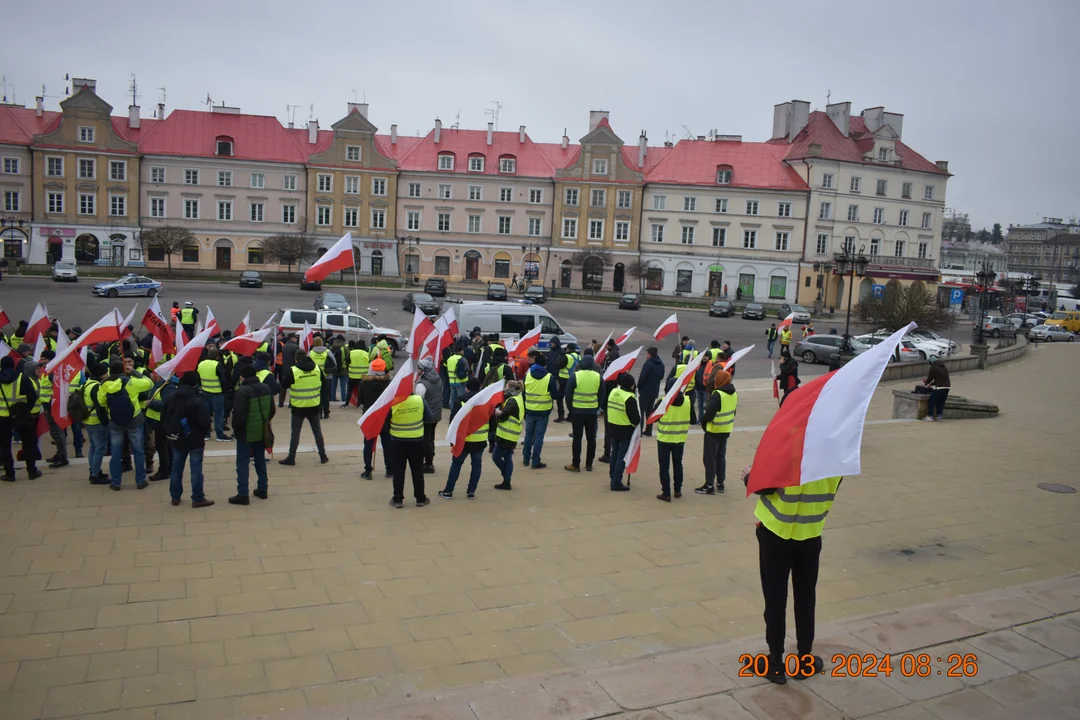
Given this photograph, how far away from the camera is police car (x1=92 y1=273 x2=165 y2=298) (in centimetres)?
4550

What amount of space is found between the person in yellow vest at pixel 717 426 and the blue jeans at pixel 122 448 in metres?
7.60

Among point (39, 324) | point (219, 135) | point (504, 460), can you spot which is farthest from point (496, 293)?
point (504, 460)

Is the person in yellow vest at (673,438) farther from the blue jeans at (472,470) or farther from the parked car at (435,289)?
the parked car at (435,289)

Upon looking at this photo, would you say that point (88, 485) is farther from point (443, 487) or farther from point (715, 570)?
point (715, 570)

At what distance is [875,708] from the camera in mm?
5789

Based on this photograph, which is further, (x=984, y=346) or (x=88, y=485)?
(x=984, y=346)

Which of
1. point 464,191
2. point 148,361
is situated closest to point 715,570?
point 148,361

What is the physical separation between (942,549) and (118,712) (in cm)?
880

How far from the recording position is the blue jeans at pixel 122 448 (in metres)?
11.1

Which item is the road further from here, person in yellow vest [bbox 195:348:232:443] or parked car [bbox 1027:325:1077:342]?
person in yellow vest [bbox 195:348:232:443]

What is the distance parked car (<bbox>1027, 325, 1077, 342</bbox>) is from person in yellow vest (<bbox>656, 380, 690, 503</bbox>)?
48927mm

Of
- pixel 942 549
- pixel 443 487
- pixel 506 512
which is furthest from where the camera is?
pixel 443 487

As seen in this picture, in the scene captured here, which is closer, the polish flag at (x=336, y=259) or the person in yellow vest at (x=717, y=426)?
the person in yellow vest at (x=717, y=426)
